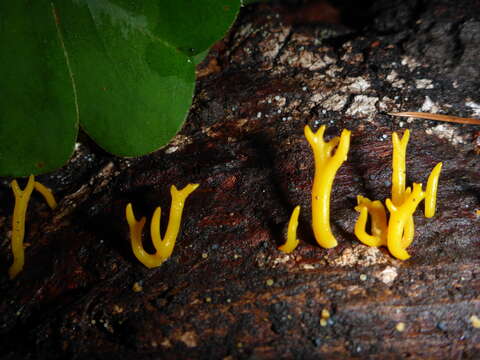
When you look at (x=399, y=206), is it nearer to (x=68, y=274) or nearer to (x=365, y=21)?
(x=68, y=274)

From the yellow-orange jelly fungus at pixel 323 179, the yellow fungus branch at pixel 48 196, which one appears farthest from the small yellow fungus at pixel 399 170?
the yellow fungus branch at pixel 48 196

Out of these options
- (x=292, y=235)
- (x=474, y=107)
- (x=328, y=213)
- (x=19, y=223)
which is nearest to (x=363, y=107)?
(x=474, y=107)

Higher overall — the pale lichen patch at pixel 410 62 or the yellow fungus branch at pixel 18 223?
the pale lichen patch at pixel 410 62

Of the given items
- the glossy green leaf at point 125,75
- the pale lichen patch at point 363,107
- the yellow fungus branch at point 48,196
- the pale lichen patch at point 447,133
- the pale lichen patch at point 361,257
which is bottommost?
the pale lichen patch at point 361,257

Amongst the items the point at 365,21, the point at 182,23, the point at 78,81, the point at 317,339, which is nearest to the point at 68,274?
the point at 78,81

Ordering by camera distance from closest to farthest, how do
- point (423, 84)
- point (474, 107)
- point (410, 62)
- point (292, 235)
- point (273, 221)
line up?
point (292, 235), point (273, 221), point (474, 107), point (423, 84), point (410, 62)

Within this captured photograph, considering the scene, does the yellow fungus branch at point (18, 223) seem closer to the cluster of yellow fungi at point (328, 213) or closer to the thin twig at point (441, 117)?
the cluster of yellow fungi at point (328, 213)

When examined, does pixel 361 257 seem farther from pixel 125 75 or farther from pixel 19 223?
pixel 19 223
